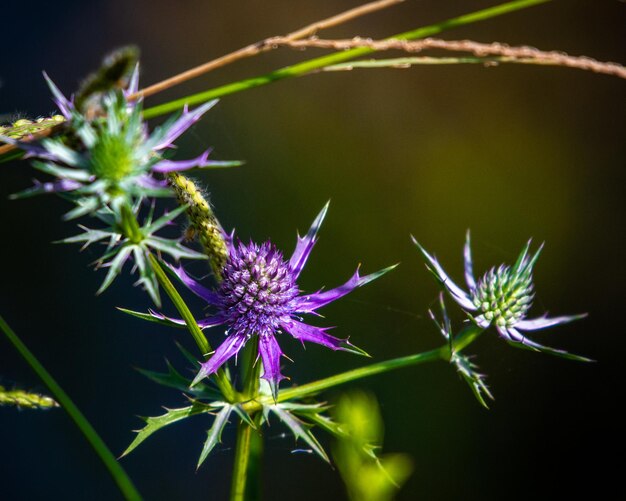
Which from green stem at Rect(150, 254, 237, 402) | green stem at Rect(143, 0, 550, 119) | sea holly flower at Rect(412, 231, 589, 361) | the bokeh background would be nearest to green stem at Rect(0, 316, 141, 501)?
green stem at Rect(150, 254, 237, 402)

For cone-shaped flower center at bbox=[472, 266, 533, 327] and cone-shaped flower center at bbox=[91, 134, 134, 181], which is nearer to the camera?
cone-shaped flower center at bbox=[91, 134, 134, 181]

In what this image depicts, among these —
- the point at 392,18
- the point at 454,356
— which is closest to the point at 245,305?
the point at 454,356

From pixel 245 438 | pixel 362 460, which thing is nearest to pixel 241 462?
pixel 245 438

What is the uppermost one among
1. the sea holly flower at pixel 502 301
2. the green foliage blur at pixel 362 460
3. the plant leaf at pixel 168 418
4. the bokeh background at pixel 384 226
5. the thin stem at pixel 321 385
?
the bokeh background at pixel 384 226

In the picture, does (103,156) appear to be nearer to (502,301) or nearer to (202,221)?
(202,221)

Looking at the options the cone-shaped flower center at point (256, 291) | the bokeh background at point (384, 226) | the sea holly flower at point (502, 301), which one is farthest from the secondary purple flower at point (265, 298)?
the bokeh background at point (384, 226)

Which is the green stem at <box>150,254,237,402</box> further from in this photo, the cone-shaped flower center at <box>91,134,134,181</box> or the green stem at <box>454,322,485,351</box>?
the green stem at <box>454,322,485,351</box>

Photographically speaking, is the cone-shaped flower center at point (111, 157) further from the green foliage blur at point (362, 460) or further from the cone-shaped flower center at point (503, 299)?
the cone-shaped flower center at point (503, 299)
